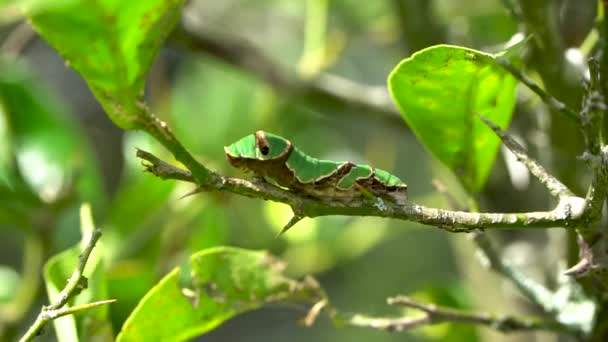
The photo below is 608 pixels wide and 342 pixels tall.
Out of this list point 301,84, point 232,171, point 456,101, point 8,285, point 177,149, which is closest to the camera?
point 177,149

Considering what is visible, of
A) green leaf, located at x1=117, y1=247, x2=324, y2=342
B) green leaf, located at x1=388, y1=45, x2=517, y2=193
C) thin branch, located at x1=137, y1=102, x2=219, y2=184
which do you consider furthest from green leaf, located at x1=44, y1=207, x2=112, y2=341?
green leaf, located at x1=388, y1=45, x2=517, y2=193

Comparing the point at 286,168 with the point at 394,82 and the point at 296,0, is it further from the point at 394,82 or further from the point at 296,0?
the point at 296,0

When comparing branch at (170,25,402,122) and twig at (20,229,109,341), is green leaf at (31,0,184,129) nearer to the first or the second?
twig at (20,229,109,341)

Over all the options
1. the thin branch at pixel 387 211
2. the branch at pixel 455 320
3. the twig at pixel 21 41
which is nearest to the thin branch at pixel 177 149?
the thin branch at pixel 387 211

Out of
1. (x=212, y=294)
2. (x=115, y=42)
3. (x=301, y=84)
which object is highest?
(x=301, y=84)

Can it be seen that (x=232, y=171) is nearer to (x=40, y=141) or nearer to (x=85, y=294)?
(x=40, y=141)

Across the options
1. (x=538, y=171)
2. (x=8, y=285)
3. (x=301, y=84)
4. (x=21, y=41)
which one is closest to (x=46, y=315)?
(x=538, y=171)
